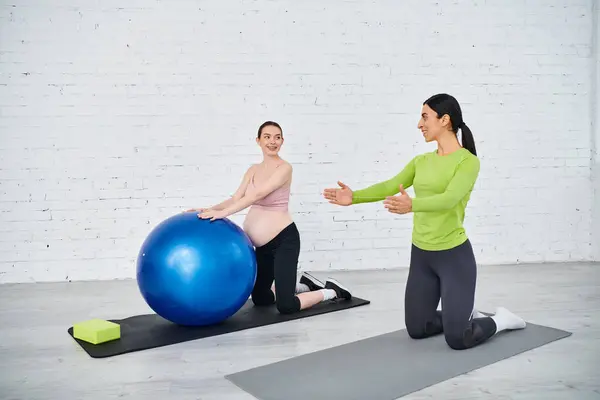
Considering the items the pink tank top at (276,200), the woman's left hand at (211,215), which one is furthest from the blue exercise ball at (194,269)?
the pink tank top at (276,200)

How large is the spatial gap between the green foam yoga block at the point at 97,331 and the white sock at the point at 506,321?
2142 millimetres

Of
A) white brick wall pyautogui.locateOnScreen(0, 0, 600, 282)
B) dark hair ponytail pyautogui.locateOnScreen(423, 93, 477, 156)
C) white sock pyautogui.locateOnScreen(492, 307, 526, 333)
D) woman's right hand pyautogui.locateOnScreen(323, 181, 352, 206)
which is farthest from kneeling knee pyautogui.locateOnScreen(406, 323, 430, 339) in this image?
white brick wall pyautogui.locateOnScreen(0, 0, 600, 282)

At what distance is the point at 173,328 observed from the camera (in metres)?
3.62

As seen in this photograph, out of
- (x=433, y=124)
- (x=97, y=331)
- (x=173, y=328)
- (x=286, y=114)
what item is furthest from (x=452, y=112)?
(x=286, y=114)

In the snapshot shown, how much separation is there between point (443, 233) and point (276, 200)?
1259 millimetres

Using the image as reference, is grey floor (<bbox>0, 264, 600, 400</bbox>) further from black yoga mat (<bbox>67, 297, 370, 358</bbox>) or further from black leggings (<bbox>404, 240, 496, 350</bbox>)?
black leggings (<bbox>404, 240, 496, 350</bbox>)

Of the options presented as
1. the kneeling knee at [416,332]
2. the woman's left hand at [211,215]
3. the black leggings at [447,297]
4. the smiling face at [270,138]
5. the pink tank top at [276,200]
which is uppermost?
the smiling face at [270,138]

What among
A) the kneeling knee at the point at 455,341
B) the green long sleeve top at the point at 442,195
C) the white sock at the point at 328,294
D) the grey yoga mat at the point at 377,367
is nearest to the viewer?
the grey yoga mat at the point at 377,367

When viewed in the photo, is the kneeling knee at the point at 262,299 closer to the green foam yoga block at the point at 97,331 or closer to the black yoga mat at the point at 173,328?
the black yoga mat at the point at 173,328

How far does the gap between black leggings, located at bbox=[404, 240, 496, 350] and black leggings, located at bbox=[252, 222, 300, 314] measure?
0.87 meters

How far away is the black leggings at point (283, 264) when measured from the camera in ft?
12.8

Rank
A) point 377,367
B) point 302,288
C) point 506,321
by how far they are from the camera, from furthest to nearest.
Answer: point 302,288
point 506,321
point 377,367

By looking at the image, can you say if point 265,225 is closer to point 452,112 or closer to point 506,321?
point 452,112

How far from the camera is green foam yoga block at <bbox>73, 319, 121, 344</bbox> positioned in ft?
11.0
